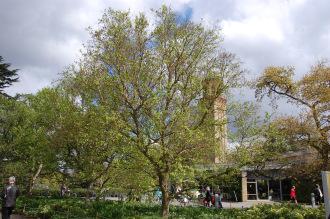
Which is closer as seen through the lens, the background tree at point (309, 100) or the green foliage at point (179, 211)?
the green foliage at point (179, 211)

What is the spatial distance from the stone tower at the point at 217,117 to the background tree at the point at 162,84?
2.1 inches

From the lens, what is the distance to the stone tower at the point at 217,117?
18.4 m

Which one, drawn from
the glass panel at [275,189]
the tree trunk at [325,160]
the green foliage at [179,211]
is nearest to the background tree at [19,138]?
the green foliage at [179,211]

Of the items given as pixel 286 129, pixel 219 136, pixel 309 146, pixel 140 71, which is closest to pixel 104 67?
pixel 140 71

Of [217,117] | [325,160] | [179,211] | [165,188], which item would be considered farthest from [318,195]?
[165,188]

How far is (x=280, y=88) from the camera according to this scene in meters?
36.0

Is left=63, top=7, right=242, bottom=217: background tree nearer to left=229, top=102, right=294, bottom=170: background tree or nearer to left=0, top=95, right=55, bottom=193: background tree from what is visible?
left=229, top=102, right=294, bottom=170: background tree

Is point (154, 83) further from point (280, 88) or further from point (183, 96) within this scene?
point (280, 88)

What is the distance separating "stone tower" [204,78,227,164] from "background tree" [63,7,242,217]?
0.05 meters

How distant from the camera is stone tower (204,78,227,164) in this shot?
18422 millimetres

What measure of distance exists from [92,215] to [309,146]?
18.6 m

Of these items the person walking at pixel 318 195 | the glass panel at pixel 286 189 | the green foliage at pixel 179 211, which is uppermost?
the glass panel at pixel 286 189

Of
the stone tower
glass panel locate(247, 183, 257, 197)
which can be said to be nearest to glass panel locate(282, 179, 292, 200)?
glass panel locate(247, 183, 257, 197)

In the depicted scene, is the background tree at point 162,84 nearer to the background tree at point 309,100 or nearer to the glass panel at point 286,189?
the background tree at point 309,100
